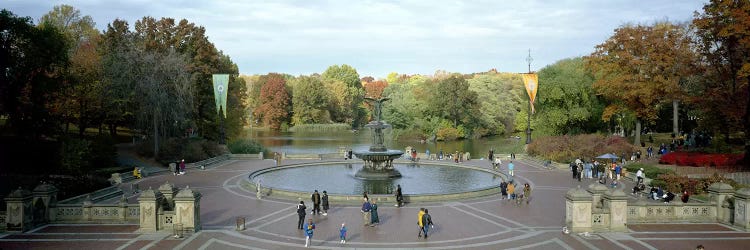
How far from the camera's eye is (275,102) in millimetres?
115312

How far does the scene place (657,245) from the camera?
18094 millimetres

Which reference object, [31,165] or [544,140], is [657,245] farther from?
[31,165]

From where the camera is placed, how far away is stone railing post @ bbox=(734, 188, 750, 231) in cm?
2009

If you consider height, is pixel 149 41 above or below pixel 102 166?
above

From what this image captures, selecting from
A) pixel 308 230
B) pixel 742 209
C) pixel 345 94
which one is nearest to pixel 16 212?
pixel 308 230

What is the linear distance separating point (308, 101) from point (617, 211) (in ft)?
323

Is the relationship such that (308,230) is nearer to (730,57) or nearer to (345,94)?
(730,57)

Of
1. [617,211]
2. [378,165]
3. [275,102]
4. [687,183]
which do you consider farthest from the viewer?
[275,102]

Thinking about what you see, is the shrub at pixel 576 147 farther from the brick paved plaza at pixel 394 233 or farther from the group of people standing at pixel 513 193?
the brick paved plaza at pixel 394 233

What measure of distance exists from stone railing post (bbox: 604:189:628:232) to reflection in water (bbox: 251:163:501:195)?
982 centimetres

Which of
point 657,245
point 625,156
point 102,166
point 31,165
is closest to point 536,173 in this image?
point 625,156

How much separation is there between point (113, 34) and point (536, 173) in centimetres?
3987

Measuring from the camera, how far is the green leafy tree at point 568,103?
2249 inches

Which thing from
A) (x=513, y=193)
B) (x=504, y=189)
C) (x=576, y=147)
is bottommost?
(x=513, y=193)
